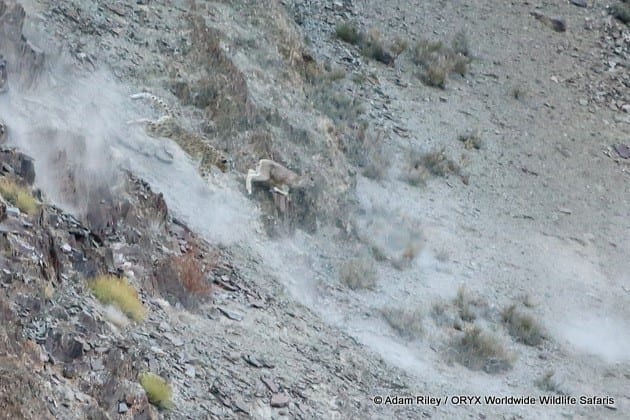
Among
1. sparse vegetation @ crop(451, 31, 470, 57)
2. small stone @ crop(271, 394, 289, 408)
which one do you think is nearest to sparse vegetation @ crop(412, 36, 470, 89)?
sparse vegetation @ crop(451, 31, 470, 57)

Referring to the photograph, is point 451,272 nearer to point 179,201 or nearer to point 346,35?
point 179,201

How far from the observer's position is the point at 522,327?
46.0 feet

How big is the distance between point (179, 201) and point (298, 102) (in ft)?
15.0

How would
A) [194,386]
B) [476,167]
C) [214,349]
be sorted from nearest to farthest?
[194,386]
[214,349]
[476,167]

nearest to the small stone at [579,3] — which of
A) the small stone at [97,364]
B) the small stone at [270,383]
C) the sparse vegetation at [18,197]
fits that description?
the small stone at [270,383]

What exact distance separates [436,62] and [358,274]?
→ 7860 millimetres

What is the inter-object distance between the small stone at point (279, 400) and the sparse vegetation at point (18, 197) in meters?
2.78

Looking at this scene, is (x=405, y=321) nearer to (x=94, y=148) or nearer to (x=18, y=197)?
(x=94, y=148)

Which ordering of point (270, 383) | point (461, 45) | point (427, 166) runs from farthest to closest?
point (461, 45)
point (427, 166)
point (270, 383)

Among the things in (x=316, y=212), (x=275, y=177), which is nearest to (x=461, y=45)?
(x=316, y=212)

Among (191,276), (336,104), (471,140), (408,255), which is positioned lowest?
(408,255)

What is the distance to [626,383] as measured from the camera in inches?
534

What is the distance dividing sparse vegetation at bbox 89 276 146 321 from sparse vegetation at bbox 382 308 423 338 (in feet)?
13.8

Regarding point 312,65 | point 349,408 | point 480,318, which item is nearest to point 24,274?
point 349,408
